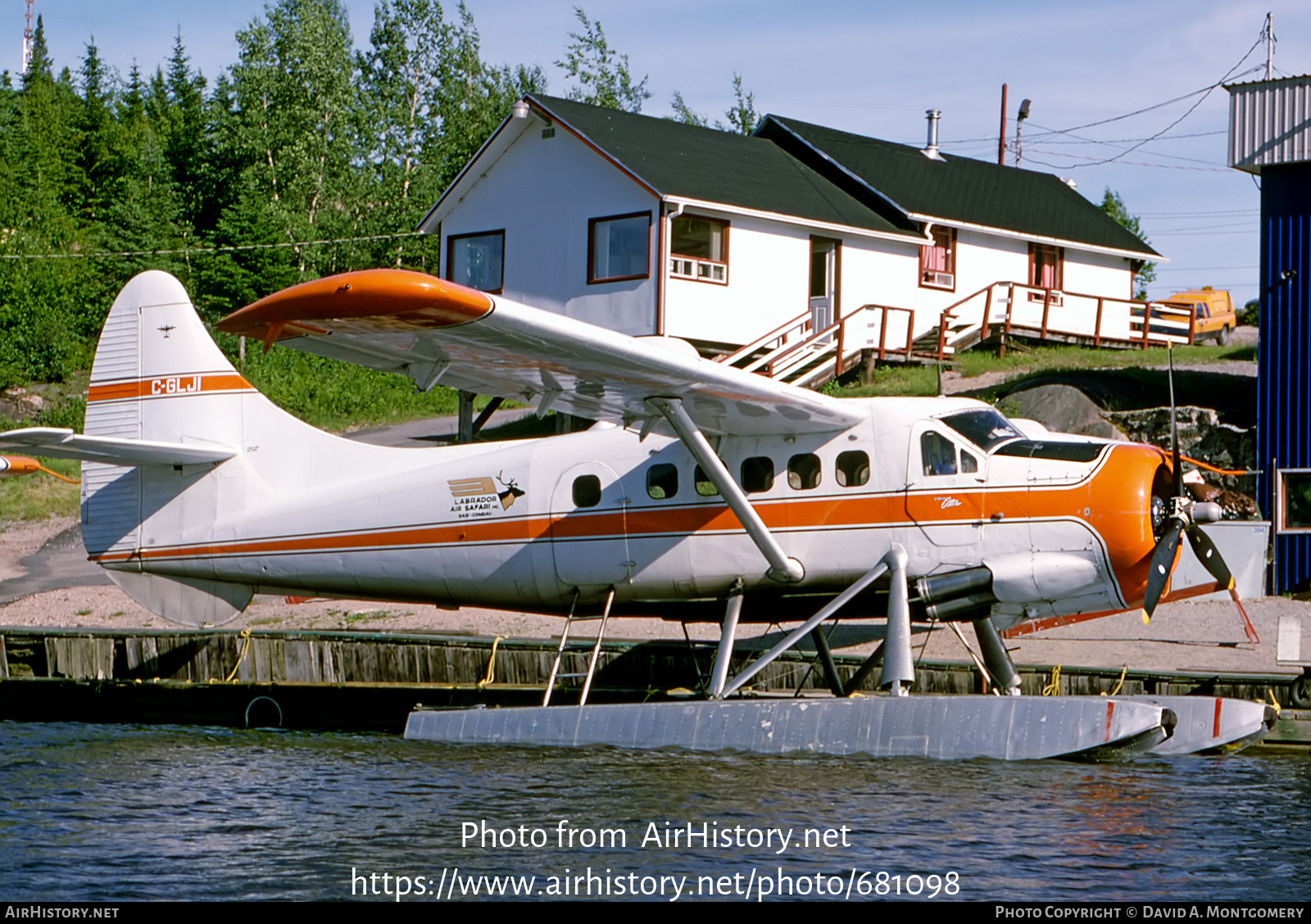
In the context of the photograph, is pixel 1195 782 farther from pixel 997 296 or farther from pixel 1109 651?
pixel 997 296

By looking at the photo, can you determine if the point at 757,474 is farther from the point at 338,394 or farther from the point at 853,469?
the point at 338,394

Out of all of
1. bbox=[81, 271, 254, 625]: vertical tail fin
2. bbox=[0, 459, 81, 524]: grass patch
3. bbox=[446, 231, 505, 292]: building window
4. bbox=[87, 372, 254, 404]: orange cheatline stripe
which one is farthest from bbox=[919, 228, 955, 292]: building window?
bbox=[81, 271, 254, 625]: vertical tail fin

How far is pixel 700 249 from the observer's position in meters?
28.3

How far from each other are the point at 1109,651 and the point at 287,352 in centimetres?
2825

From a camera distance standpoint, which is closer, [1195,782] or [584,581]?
[1195,782]

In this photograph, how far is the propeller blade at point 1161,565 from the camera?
11.1 meters

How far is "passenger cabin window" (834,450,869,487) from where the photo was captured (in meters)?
12.2

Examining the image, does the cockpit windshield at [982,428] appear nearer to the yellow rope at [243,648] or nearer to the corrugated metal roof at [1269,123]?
the yellow rope at [243,648]

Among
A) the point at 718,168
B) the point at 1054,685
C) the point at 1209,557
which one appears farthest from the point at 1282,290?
the point at 718,168

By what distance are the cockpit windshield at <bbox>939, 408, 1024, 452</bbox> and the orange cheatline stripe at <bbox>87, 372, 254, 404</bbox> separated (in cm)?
715

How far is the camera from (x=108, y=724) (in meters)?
15.0

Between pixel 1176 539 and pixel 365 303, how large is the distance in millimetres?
6463

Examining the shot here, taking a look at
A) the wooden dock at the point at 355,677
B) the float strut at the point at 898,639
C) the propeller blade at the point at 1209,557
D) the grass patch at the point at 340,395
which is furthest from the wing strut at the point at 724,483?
the grass patch at the point at 340,395
